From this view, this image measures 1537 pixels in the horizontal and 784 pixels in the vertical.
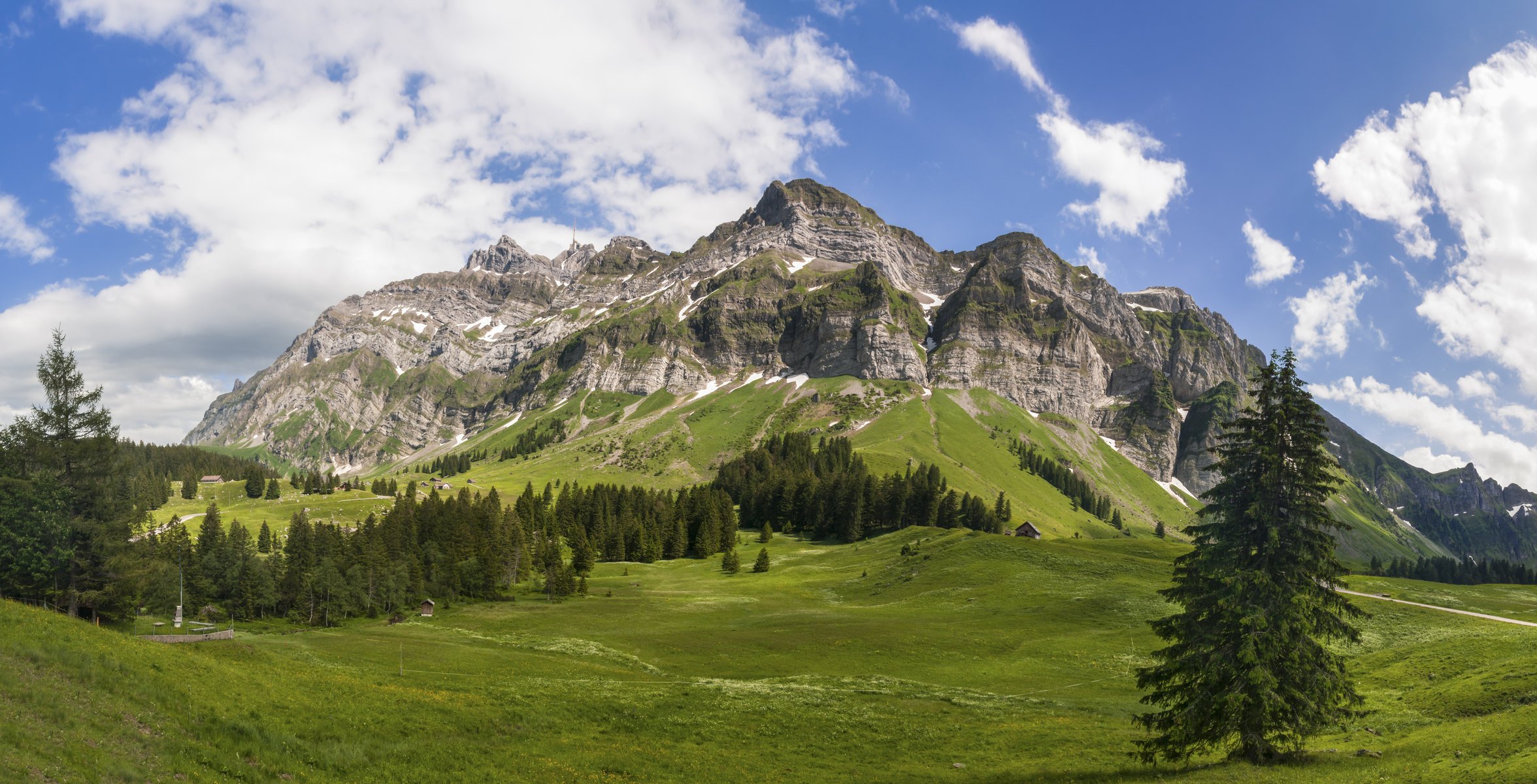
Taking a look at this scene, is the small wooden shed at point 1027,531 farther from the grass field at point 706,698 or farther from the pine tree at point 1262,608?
the pine tree at point 1262,608

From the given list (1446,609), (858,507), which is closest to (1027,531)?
(858,507)

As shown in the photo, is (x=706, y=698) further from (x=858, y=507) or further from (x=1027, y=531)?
(x=858, y=507)

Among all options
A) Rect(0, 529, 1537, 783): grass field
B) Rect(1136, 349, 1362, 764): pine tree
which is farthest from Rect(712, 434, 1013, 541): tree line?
Rect(1136, 349, 1362, 764): pine tree

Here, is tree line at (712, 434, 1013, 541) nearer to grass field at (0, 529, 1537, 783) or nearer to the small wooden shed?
the small wooden shed

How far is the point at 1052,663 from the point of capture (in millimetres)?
58406

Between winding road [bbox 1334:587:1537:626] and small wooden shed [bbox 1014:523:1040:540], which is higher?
small wooden shed [bbox 1014:523:1040:540]

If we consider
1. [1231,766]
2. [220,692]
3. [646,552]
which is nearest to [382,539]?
[646,552]

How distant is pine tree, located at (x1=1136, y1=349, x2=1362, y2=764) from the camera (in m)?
28.0

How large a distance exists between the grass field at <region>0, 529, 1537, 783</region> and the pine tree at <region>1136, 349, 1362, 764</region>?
1.79m

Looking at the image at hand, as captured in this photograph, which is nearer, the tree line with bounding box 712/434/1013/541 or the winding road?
the winding road

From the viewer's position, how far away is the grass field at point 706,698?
77.4ft

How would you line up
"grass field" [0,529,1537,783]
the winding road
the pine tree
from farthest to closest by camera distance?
the winding road, the pine tree, "grass field" [0,529,1537,783]

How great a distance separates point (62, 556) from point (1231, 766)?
245 feet

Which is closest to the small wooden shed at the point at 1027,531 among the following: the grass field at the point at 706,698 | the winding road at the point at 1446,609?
the grass field at the point at 706,698
